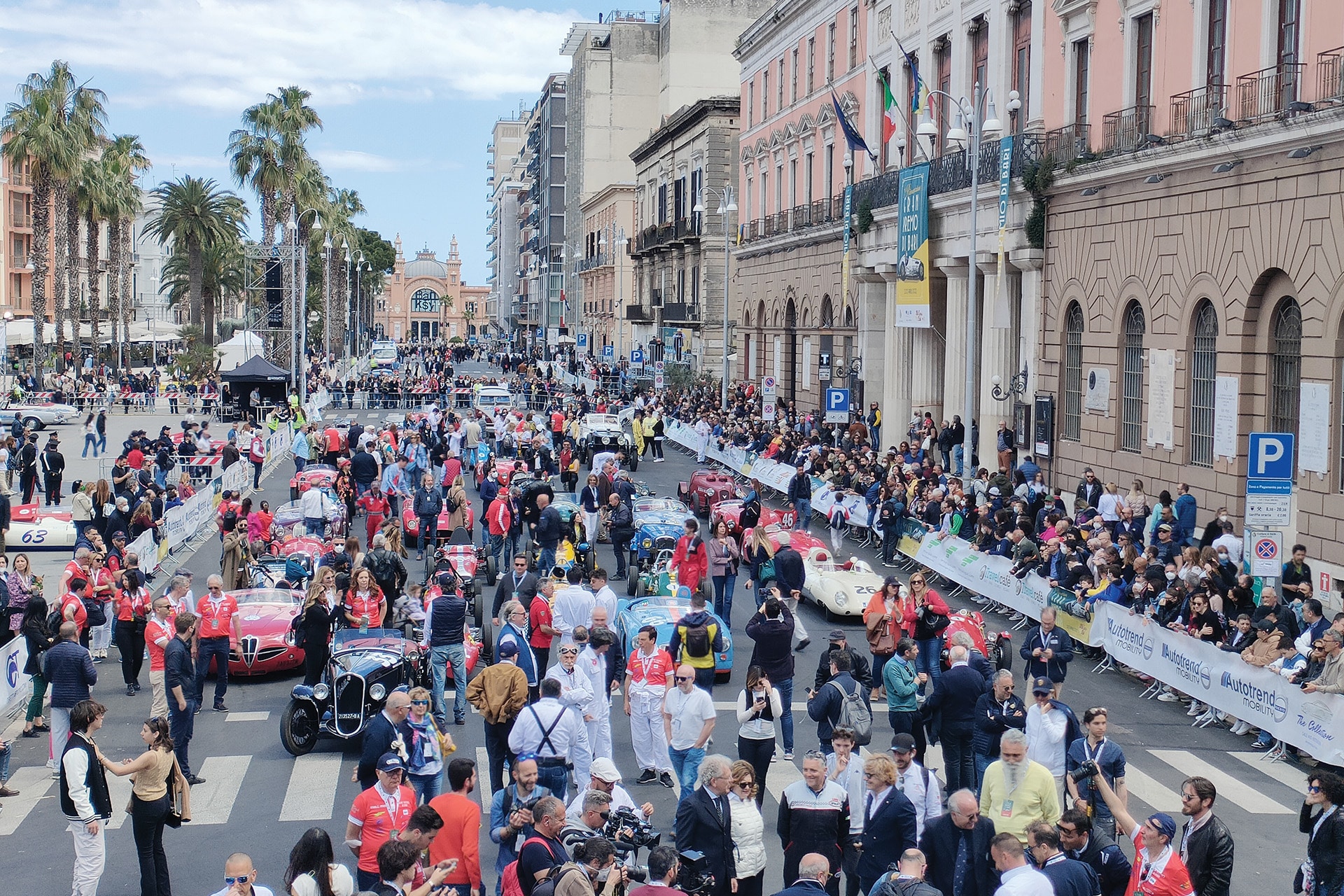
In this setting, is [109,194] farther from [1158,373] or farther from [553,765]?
[553,765]

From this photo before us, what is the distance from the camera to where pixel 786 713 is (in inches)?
536

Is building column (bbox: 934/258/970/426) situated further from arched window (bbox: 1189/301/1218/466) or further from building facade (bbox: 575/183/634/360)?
building facade (bbox: 575/183/634/360)

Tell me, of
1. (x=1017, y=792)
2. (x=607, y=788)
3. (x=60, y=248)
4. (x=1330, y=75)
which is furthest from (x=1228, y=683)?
(x=60, y=248)

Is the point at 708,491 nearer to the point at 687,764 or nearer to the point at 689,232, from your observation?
the point at 687,764

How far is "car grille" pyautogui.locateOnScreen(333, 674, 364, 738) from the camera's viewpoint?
45.7 feet

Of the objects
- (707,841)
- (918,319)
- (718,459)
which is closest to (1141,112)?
(918,319)

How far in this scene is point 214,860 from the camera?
11.2 metres

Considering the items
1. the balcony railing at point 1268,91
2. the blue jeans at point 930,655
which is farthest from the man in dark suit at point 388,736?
the balcony railing at point 1268,91

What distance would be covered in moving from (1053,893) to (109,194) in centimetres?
7103

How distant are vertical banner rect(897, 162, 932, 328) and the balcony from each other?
23.4 ft

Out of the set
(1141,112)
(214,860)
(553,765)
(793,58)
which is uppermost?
(793,58)

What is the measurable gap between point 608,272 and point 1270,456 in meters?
83.8

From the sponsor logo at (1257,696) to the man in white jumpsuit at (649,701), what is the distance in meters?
5.87

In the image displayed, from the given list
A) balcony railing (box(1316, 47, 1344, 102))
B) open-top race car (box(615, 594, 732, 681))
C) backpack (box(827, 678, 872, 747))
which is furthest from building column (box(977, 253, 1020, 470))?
backpack (box(827, 678, 872, 747))
